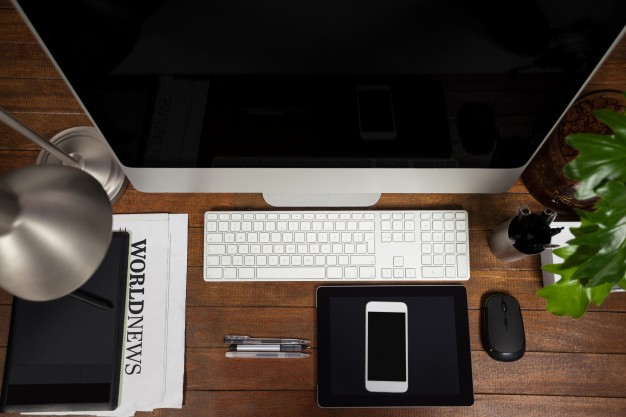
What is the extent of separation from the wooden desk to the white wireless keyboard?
1.2 inches

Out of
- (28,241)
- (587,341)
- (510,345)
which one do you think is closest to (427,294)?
(510,345)

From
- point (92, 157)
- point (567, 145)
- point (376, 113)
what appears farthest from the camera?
point (92, 157)

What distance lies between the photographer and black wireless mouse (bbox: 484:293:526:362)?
793 mm

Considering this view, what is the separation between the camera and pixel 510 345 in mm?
793

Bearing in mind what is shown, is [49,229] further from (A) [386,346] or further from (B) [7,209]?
(A) [386,346]

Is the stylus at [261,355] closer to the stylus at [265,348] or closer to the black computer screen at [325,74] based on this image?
the stylus at [265,348]

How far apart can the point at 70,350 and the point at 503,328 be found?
0.70 meters

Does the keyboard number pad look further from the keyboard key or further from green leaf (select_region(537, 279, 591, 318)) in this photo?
green leaf (select_region(537, 279, 591, 318))

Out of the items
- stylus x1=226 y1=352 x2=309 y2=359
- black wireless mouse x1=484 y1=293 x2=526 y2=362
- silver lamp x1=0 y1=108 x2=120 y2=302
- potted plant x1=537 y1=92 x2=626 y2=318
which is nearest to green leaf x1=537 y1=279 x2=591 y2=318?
potted plant x1=537 y1=92 x2=626 y2=318

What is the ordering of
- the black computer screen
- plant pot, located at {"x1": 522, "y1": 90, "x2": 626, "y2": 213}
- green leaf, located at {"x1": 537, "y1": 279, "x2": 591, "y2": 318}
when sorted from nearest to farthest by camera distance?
the black computer screen
green leaf, located at {"x1": 537, "y1": 279, "x2": 591, "y2": 318}
plant pot, located at {"x1": 522, "y1": 90, "x2": 626, "y2": 213}

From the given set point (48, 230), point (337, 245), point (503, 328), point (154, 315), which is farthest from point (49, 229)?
point (503, 328)

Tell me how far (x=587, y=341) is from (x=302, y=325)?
1.54 feet

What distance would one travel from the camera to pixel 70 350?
0.79 m

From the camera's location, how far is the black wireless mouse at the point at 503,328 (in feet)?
2.60
